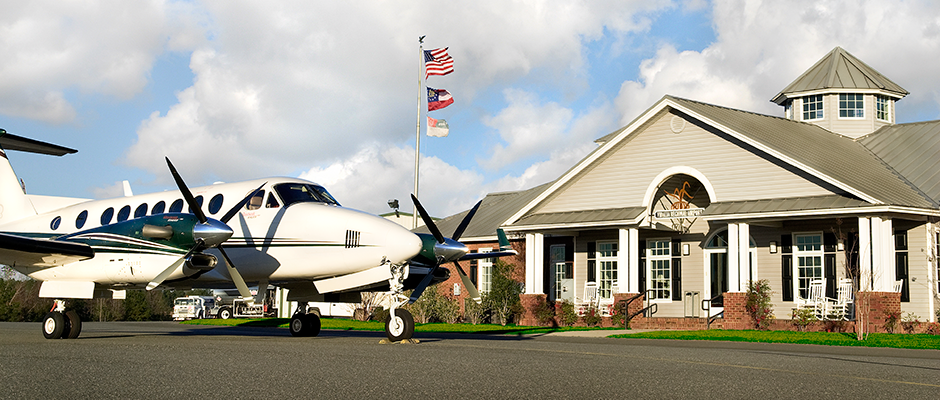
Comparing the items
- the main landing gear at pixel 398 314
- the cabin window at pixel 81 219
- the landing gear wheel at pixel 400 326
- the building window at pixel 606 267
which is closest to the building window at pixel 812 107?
the building window at pixel 606 267

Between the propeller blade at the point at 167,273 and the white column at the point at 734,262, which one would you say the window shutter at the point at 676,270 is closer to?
the white column at the point at 734,262

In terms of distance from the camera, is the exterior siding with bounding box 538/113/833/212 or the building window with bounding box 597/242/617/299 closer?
the exterior siding with bounding box 538/113/833/212

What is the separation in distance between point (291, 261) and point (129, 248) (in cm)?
284

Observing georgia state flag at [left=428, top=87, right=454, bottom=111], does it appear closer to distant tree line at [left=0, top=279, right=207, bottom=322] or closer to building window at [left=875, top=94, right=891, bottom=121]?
distant tree line at [left=0, top=279, right=207, bottom=322]

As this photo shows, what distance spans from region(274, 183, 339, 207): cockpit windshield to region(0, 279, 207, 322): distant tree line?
2320cm

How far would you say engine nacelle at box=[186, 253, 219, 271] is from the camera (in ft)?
46.8

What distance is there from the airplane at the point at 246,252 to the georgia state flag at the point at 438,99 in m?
16.2

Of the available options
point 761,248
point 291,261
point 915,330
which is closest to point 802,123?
point 761,248

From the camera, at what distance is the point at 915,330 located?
21.5 metres

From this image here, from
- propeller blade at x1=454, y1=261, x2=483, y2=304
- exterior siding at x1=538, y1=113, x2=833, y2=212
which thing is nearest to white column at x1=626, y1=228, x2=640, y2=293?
exterior siding at x1=538, y1=113, x2=833, y2=212

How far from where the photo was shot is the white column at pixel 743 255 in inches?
904

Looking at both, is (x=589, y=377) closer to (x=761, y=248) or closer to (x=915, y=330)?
(x=915, y=330)

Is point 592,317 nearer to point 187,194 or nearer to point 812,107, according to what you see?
point 812,107

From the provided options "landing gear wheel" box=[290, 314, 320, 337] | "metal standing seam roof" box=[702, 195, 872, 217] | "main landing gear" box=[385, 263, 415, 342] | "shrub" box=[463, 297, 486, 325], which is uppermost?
"metal standing seam roof" box=[702, 195, 872, 217]
